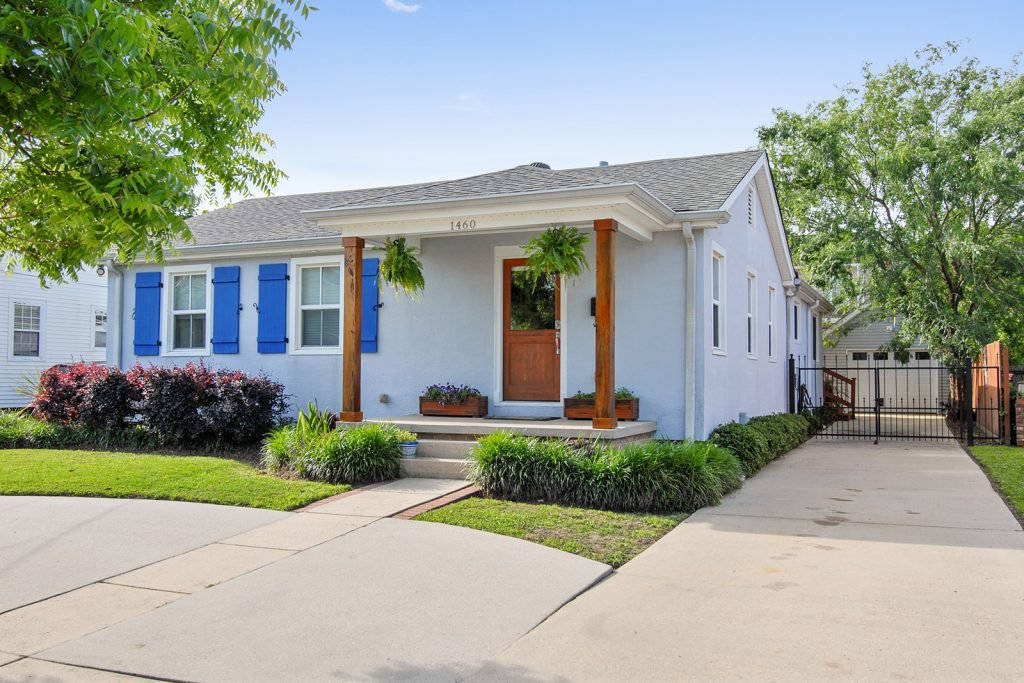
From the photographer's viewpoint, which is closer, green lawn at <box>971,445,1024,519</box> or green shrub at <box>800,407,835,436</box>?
green lawn at <box>971,445,1024,519</box>

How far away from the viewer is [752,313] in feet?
47.7

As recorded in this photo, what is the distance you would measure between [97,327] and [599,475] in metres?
19.2

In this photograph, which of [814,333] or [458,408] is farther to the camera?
[814,333]

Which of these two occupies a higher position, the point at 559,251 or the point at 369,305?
the point at 559,251

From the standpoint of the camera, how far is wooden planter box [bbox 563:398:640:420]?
10453 mm

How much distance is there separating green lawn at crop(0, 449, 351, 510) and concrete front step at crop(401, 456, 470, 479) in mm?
987

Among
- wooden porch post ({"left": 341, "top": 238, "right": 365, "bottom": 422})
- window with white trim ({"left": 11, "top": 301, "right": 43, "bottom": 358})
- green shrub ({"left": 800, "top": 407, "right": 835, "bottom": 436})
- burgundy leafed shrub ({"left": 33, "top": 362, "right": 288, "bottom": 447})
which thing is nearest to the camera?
wooden porch post ({"left": 341, "top": 238, "right": 365, "bottom": 422})

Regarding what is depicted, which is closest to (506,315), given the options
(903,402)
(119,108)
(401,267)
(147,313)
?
(401,267)

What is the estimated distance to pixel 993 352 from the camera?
14.8m

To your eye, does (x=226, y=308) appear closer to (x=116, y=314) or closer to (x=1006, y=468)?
(x=116, y=314)

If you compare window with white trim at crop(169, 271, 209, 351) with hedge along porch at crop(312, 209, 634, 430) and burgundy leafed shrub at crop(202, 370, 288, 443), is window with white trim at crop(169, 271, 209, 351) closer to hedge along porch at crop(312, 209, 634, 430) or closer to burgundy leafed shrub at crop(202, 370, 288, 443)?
burgundy leafed shrub at crop(202, 370, 288, 443)

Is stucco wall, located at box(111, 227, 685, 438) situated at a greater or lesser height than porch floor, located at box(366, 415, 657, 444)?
greater

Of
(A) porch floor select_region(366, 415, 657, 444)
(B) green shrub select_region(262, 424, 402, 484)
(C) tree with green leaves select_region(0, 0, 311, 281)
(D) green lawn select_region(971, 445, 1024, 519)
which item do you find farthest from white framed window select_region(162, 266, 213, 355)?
(D) green lawn select_region(971, 445, 1024, 519)

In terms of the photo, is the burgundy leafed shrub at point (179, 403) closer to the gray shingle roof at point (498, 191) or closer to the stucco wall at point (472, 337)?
the stucco wall at point (472, 337)
